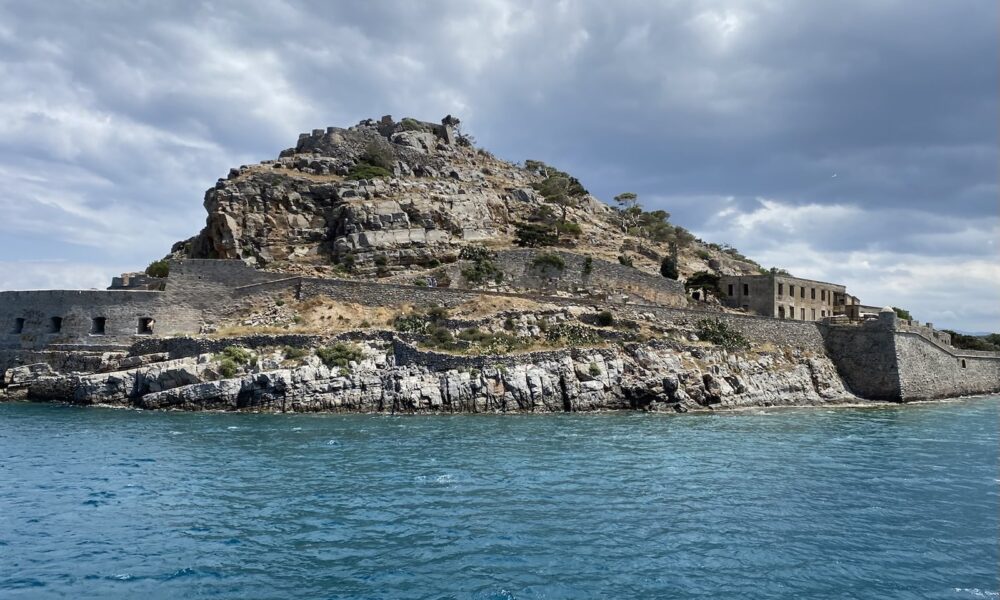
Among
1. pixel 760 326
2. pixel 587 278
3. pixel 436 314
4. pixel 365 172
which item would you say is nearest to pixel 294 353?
Result: pixel 436 314

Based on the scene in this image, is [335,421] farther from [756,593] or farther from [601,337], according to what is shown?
[756,593]

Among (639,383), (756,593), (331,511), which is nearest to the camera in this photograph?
(756,593)

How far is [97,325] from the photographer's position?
3909 cm

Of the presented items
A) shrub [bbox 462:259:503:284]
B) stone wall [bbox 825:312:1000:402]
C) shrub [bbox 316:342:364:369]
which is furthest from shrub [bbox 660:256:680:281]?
shrub [bbox 316:342:364:369]

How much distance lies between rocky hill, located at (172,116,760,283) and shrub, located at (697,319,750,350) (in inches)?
717

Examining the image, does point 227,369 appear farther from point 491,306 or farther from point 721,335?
point 721,335

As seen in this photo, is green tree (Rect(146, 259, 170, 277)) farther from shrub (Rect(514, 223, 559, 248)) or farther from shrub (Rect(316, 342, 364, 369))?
shrub (Rect(514, 223, 559, 248))

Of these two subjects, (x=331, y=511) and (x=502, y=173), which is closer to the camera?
(x=331, y=511)

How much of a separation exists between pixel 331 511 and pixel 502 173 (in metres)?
70.9

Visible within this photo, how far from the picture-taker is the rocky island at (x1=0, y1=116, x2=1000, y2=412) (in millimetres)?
33688

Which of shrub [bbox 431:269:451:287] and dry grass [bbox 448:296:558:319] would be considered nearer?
dry grass [bbox 448:296:558:319]

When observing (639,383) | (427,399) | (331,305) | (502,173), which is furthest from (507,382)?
(502,173)

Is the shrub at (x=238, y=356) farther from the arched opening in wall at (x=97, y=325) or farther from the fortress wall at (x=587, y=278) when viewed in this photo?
the fortress wall at (x=587, y=278)

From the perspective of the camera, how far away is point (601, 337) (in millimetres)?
39906
